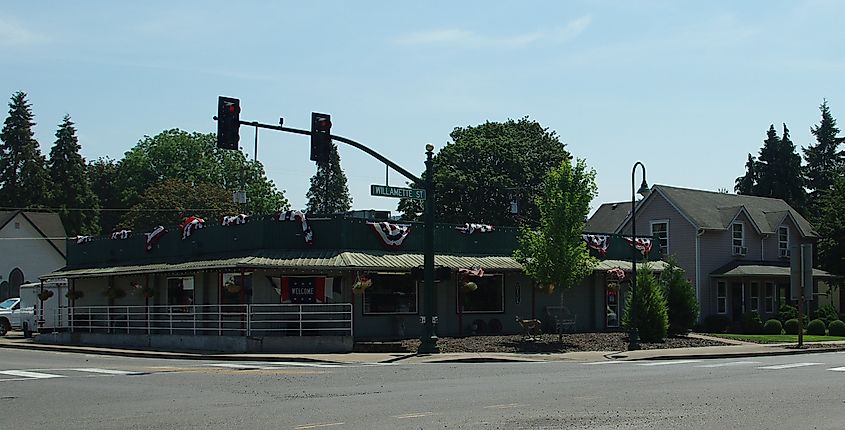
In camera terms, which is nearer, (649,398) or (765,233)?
(649,398)

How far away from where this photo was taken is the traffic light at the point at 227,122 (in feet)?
80.5

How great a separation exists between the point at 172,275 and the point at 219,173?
5325cm

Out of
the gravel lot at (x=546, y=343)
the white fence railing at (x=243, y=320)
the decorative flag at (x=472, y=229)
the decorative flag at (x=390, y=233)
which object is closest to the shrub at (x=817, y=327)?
the gravel lot at (x=546, y=343)

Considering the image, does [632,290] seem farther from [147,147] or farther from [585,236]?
[147,147]

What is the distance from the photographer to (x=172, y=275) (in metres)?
37.8

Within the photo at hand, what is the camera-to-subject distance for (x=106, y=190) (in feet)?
329

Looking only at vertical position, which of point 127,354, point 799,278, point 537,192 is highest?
point 537,192

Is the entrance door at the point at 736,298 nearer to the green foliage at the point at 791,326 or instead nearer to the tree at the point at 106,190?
the green foliage at the point at 791,326

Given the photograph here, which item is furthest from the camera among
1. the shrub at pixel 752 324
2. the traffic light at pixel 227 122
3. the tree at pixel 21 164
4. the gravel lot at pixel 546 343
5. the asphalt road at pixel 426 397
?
the tree at pixel 21 164

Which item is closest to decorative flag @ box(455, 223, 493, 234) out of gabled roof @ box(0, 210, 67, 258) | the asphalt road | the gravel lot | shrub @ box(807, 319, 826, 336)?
the gravel lot

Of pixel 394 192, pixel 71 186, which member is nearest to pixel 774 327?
pixel 394 192

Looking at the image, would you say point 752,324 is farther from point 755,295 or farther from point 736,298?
point 755,295

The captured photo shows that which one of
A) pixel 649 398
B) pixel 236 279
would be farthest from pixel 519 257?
pixel 649 398

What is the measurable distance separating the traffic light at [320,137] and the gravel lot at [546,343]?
792 cm
